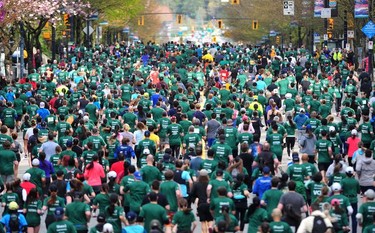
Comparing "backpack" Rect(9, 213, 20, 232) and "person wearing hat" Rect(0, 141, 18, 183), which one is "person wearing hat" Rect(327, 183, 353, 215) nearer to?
"backpack" Rect(9, 213, 20, 232)

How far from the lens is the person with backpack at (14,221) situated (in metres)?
18.9

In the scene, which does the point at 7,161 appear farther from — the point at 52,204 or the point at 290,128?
the point at 290,128

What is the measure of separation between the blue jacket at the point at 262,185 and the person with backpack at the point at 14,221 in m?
3.97

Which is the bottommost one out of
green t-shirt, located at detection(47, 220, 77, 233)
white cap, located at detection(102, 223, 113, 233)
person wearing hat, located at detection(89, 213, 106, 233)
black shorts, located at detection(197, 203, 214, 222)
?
black shorts, located at detection(197, 203, 214, 222)

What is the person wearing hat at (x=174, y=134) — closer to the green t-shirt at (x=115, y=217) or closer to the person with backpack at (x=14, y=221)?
the person with backpack at (x=14, y=221)

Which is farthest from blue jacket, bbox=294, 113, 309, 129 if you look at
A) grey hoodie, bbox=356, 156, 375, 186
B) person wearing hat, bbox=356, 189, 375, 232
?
person wearing hat, bbox=356, 189, 375, 232

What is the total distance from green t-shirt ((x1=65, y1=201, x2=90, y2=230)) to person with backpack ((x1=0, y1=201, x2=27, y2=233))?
0.81m

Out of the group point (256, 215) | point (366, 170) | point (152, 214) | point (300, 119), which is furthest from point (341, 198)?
point (300, 119)

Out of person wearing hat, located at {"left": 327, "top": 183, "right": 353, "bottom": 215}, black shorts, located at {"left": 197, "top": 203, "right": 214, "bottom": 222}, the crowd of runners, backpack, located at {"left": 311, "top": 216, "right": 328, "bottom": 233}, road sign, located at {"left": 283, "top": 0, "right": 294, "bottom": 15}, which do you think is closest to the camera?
backpack, located at {"left": 311, "top": 216, "right": 328, "bottom": 233}

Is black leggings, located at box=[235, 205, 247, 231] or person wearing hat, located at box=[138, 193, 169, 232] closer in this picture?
person wearing hat, located at box=[138, 193, 169, 232]

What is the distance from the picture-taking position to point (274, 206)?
19266 millimetres

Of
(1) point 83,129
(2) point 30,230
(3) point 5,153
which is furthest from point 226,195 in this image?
(1) point 83,129

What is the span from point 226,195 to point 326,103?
Result: 53.0 ft

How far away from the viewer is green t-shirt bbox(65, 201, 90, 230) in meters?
18.7
